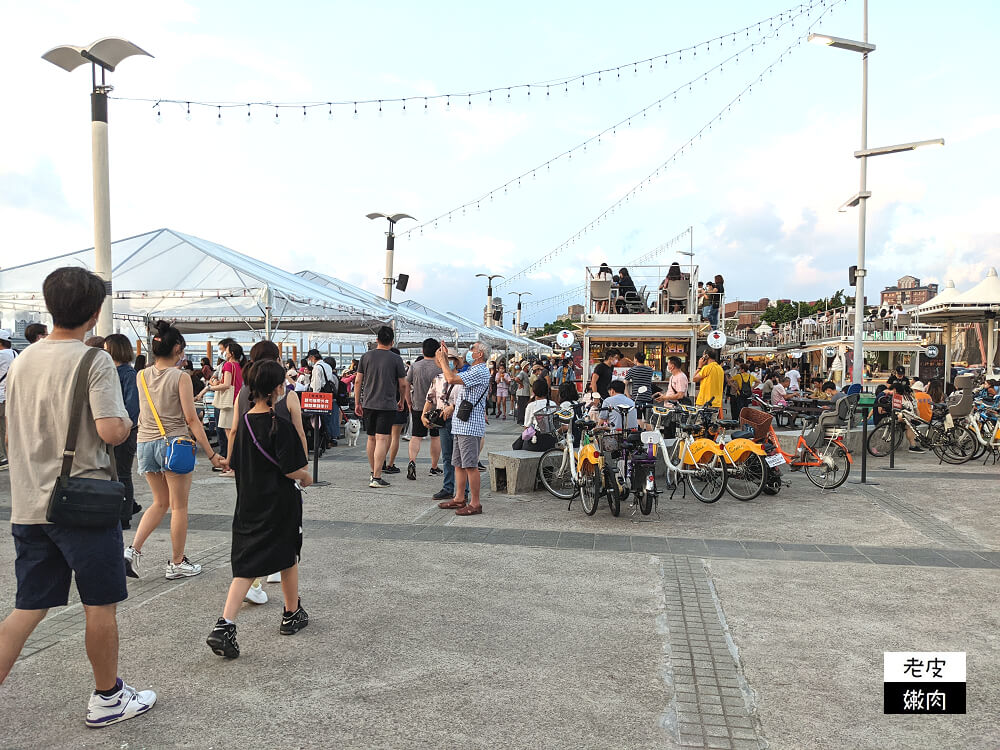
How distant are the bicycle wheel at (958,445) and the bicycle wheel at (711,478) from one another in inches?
235

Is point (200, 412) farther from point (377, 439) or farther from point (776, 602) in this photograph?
point (776, 602)

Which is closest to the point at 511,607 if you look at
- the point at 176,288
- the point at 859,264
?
the point at 176,288

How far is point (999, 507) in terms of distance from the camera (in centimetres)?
816

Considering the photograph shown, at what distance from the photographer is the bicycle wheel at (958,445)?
12.0 metres

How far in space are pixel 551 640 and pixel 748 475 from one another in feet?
17.0

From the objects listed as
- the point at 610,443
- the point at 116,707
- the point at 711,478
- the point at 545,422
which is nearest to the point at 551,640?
the point at 116,707

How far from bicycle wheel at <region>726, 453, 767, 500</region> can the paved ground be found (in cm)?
135

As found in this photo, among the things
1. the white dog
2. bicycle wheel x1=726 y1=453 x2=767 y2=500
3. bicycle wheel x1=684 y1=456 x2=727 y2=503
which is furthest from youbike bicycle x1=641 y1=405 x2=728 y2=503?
the white dog

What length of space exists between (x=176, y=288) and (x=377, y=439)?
682cm

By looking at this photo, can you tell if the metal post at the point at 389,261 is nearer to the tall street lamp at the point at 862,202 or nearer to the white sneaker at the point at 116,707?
the tall street lamp at the point at 862,202

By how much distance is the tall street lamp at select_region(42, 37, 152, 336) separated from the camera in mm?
9281

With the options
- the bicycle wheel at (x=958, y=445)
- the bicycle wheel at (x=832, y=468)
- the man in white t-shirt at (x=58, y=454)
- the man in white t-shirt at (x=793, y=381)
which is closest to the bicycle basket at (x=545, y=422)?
the bicycle wheel at (x=832, y=468)

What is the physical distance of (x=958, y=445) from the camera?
1201 cm

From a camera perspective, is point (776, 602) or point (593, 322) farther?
point (593, 322)
